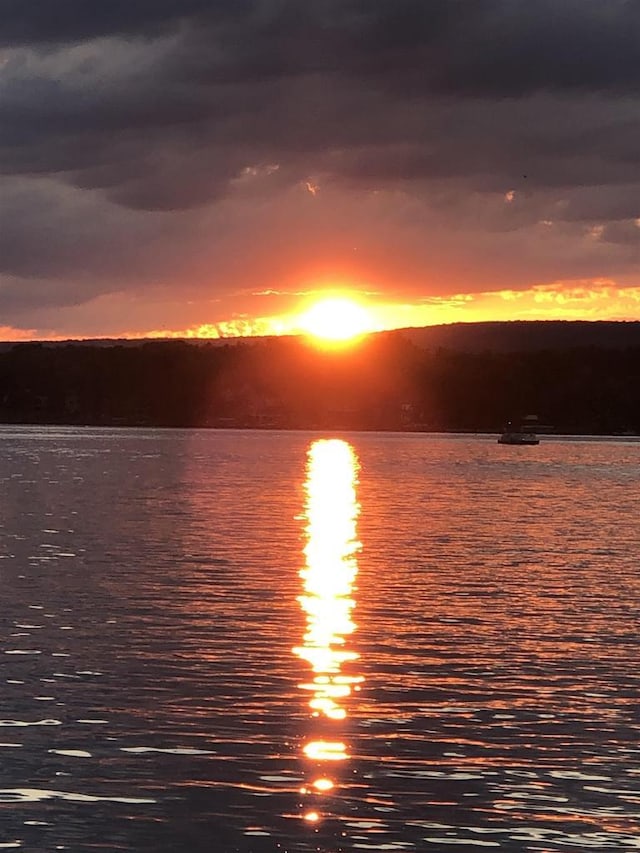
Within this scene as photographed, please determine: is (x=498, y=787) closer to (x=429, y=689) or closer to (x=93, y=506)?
(x=429, y=689)

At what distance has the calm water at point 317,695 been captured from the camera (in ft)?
63.5

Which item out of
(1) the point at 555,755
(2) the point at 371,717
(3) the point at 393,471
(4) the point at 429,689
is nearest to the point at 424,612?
(4) the point at 429,689

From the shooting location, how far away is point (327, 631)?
35.8 m

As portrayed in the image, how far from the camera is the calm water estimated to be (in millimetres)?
19344

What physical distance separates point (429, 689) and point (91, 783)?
28.8ft

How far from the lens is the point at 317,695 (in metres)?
27.4

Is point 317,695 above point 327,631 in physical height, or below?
below

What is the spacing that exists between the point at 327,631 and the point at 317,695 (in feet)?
27.6

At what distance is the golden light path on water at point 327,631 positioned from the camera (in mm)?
23250

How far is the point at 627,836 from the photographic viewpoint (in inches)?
737

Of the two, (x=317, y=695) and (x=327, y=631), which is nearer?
(x=317, y=695)

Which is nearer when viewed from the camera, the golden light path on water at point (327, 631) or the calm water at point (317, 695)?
the calm water at point (317, 695)

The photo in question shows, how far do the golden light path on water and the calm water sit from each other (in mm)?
85

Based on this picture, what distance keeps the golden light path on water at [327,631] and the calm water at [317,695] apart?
0.28 feet
